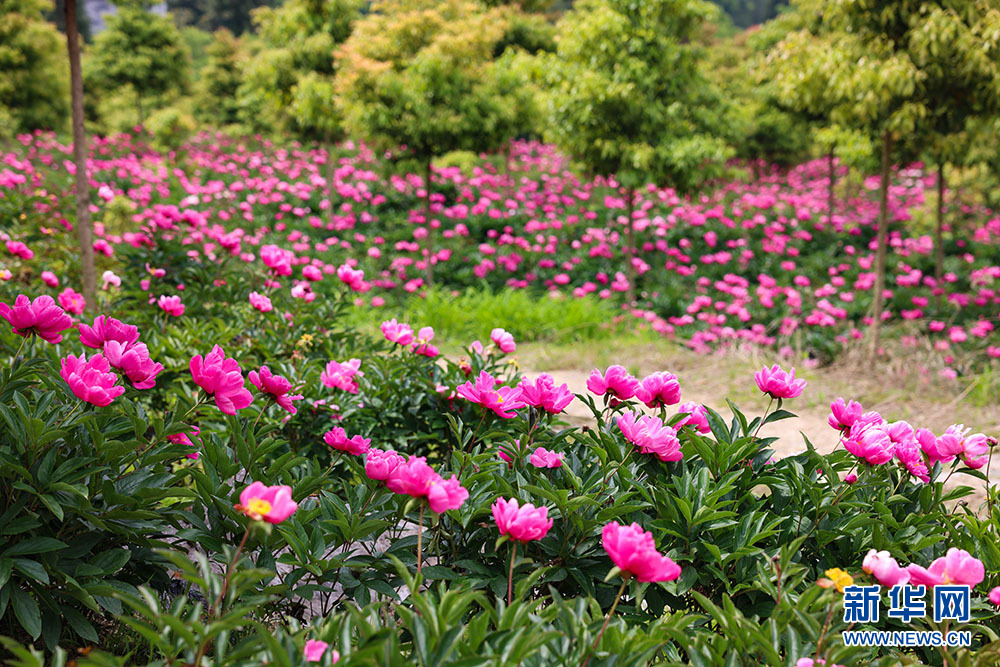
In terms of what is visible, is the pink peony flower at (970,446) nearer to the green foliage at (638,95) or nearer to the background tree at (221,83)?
the green foliage at (638,95)

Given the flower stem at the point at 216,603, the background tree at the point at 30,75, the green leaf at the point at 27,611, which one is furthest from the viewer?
the background tree at the point at 30,75

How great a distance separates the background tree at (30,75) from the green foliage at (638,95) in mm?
12483

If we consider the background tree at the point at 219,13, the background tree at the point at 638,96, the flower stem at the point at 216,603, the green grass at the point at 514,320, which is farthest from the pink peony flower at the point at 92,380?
the background tree at the point at 219,13

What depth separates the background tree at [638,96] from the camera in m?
6.58

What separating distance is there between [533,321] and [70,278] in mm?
3542

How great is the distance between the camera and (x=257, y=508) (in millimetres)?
1029

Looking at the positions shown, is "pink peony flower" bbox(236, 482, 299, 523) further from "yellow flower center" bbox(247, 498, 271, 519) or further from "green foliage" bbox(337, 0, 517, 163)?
"green foliage" bbox(337, 0, 517, 163)

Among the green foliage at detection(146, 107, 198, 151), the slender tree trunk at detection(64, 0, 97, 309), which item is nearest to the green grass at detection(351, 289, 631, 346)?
the slender tree trunk at detection(64, 0, 97, 309)

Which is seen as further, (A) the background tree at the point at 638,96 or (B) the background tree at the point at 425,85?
(B) the background tree at the point at 425,85

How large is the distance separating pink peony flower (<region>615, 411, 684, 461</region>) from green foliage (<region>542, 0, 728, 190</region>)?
5405 millimetres

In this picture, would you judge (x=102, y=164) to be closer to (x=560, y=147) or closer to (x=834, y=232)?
(x=560, y=147)

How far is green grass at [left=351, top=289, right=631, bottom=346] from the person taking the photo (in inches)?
231

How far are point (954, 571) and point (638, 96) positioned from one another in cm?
624

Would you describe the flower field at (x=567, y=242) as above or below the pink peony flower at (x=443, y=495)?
below
